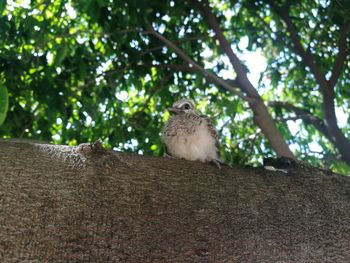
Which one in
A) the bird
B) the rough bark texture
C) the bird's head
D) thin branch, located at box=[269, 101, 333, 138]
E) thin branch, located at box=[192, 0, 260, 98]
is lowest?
the rough bark texture

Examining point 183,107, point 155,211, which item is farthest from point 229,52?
point 155,211

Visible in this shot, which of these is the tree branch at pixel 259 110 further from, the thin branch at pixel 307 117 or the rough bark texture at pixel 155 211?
the rough bark texture at pixel 155 211

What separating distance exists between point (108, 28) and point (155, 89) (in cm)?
97

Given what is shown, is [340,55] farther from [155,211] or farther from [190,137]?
[155,211]

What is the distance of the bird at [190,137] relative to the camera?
13.2 feet

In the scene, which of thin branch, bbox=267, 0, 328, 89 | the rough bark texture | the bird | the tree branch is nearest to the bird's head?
the bird

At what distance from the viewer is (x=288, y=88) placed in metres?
6.80

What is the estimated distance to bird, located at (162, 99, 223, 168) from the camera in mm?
4016

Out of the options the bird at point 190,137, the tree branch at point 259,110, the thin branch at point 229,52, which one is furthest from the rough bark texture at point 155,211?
the thin branch at point 229,52

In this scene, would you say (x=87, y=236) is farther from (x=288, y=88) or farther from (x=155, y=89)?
(x=288, y=88)

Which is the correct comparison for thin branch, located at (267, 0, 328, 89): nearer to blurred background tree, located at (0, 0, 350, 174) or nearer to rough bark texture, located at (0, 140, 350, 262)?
blurred background tree, located at (0, 0, 350, 174)

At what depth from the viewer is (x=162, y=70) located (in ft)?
18.5

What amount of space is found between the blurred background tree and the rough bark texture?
2.01 metres

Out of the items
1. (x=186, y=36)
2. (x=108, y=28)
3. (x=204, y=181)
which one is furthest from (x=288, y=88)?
(x=204, y=181)
